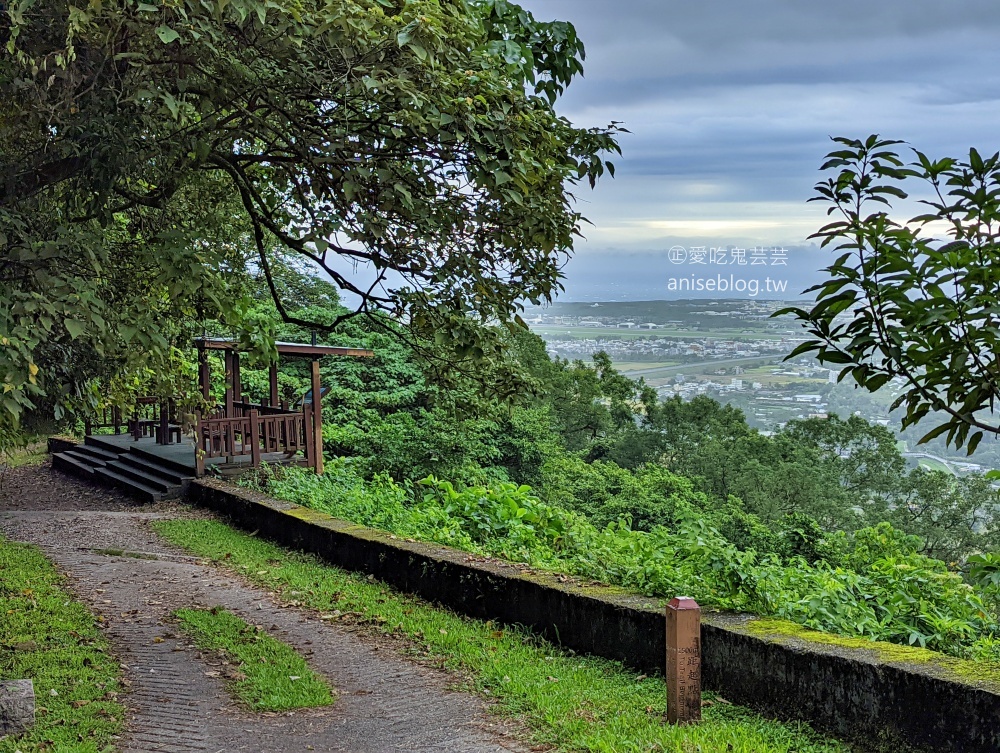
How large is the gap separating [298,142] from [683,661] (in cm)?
410

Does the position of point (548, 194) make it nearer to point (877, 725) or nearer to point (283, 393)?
point (877, 725)

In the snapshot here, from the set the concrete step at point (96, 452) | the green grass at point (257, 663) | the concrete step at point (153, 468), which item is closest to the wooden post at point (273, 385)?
the concrete step at point (153, 468)

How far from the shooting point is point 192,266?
472 centimetres

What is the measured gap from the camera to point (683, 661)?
15.0 ft

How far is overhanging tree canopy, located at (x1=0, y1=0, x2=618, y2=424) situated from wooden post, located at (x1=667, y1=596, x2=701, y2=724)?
7.28ft

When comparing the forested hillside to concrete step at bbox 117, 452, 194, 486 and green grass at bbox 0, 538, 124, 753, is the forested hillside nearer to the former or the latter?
concrete step at bbox 117, 452, 194, 486

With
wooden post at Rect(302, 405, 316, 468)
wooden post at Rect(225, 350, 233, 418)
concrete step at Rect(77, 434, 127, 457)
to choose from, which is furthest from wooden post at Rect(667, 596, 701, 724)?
concrete step at Rect(77, 434, 127, 457)

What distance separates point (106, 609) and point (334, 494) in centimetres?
567

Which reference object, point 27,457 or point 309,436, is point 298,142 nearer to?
point 309,436

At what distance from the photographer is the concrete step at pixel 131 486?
637 inches

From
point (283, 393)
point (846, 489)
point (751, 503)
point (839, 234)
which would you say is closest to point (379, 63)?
point (839, 234)

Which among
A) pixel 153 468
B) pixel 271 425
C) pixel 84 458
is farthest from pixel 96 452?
pixel 271 425

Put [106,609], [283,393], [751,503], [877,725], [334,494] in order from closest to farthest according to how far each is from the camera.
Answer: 1. [877,725]
2. [106,609]
3. [334,494]
4. [283,393]
5. [751,503]

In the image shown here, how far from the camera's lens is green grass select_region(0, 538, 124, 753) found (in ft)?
15.1
